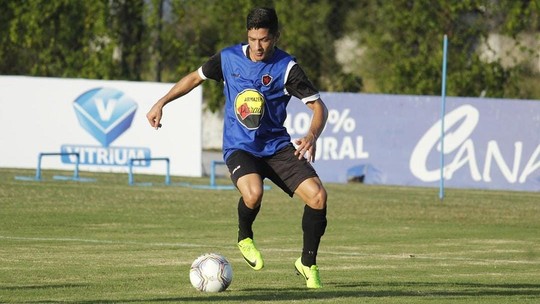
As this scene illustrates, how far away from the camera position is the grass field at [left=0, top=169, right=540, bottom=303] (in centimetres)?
1057

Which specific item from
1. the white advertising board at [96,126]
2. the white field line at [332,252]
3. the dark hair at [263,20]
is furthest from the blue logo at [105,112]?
the dark hair at [263,20]

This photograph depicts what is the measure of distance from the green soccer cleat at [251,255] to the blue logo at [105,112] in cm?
1885

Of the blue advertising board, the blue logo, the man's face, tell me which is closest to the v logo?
the blue logo

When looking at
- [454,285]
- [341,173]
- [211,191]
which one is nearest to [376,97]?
[341,173]

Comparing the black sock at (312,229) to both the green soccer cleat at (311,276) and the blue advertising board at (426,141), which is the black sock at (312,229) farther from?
the blue advertising board at (426,141)

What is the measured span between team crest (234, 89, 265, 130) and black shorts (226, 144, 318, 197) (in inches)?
10.4

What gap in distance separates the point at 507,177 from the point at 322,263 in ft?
52.1

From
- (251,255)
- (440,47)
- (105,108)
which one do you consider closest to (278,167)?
(251,255)

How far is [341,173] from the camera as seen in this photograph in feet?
97.6

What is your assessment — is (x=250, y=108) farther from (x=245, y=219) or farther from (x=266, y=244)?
(x=266, y=244)

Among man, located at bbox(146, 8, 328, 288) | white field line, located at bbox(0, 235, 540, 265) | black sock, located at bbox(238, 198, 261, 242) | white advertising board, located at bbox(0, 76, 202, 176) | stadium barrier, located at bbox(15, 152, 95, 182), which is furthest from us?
white advertising board, located at bbox(0, 76, 202, 176)

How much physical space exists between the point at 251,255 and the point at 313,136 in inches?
47.4

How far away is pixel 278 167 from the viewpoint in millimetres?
10883

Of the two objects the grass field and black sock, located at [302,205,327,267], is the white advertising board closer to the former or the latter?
the grass field
